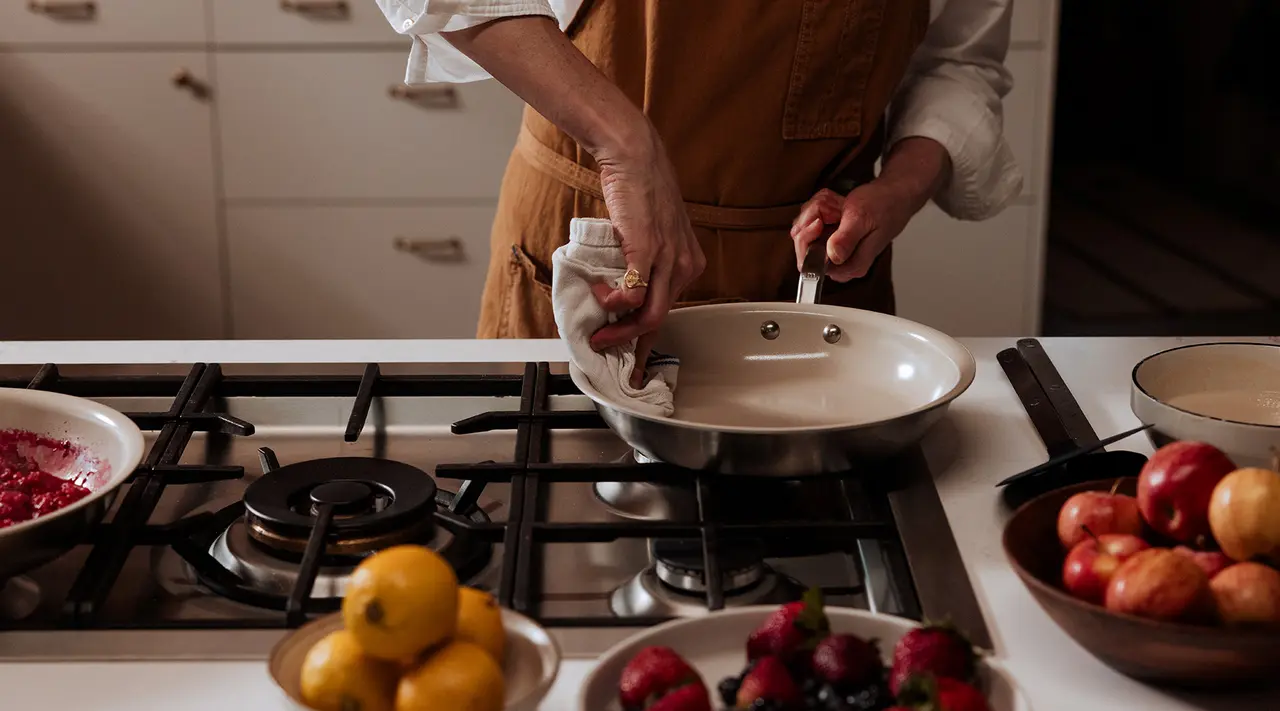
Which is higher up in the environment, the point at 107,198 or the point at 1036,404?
the point at 1036,404

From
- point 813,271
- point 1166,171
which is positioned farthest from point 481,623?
point 1166,171

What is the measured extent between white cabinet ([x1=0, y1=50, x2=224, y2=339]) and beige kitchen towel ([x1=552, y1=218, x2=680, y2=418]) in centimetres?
160

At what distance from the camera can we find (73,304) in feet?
8.17

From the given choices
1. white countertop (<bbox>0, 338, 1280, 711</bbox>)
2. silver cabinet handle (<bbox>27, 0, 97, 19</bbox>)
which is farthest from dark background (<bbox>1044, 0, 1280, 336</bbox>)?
silver cabinet handle (<bbox>27, 0, 97, 19</bbox>)

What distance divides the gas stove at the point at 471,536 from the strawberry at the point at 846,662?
15 centimetres

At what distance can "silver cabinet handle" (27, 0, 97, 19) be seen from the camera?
2.29m

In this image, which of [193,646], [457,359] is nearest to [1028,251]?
[457,359]

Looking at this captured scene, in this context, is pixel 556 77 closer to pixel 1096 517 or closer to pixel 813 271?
pixel 813 271

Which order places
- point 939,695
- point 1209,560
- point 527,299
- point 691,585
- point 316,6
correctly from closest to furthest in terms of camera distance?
point 939,695 < point 1209,560 < point 691,585 < point 527,299 < point 316,6

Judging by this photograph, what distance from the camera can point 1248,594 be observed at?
61 centimetres

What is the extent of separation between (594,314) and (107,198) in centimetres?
176

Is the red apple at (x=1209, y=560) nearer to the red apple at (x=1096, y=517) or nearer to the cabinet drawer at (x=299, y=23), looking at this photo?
the red apple at (x=1096, y=517)

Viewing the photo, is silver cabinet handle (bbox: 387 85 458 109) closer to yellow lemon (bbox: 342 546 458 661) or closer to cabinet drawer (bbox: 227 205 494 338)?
cabinet drawer (bbox: 227 205 494 338)

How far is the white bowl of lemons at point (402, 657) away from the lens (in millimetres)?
557
